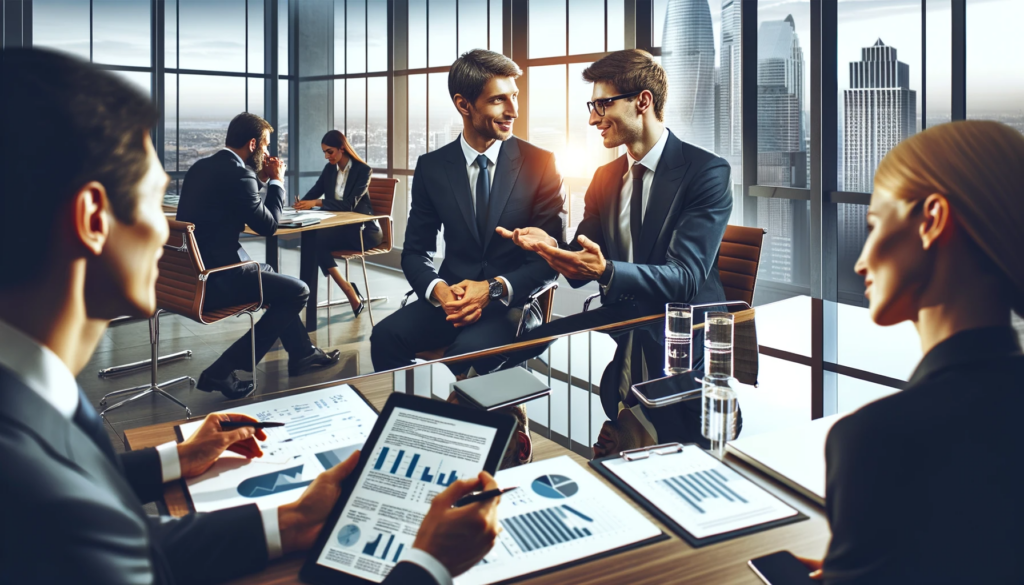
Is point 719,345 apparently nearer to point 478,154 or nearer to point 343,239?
point 478,154

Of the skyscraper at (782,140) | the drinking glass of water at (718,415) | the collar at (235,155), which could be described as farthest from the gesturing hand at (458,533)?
the skyscraper at (782,140)

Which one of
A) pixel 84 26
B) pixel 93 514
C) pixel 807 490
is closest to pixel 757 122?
pixel 807 490

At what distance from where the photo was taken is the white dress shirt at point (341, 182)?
6.12 meters

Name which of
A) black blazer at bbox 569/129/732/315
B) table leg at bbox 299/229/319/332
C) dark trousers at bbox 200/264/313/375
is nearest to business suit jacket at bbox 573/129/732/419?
black blazer at bbox 569/129/732/315

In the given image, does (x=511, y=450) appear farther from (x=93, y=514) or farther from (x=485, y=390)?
(x=93, y=514)

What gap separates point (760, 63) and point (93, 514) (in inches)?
187

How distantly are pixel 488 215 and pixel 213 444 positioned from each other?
5.90ft

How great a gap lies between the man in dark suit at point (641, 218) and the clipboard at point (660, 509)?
83 centimetres

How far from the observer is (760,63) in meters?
4.65

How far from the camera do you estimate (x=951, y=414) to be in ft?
2.04

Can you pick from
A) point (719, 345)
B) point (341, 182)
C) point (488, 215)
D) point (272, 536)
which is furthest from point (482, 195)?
point (341, 182)

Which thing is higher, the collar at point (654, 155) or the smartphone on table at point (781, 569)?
the collar at point (654, 155)

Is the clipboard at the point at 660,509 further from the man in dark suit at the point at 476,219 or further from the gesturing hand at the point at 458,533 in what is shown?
the man in dark suit at the point at 476,219

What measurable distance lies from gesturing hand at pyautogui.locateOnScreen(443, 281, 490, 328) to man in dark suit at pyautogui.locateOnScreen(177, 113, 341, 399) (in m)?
1.81
